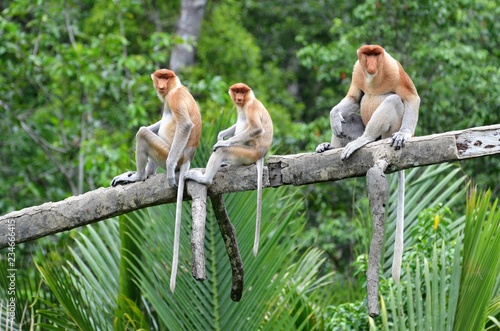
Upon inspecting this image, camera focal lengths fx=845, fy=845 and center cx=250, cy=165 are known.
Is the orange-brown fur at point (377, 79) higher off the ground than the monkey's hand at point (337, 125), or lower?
higher

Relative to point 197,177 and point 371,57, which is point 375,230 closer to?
point 197,177

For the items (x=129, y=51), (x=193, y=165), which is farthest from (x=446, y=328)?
(x=129, y=51)

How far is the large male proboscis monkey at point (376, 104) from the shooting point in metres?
3.91

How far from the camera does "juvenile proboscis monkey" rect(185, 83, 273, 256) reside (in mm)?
3827

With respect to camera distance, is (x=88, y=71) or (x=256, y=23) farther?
(x=256, y=23)

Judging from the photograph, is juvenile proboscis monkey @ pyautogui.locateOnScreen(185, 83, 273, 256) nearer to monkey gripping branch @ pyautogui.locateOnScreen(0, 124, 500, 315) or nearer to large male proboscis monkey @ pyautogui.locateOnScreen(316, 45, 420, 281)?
monkey gripping branch @ pyautogui.locateOnScreen(0, 124, 500, 315)

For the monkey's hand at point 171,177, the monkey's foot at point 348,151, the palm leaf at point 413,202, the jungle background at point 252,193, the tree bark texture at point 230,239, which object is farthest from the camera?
the palm leaf at point 413,202

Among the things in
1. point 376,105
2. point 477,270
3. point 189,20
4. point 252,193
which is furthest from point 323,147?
point 189,20

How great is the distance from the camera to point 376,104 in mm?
4082

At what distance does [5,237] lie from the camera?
369cm

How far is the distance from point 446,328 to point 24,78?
6149 mm

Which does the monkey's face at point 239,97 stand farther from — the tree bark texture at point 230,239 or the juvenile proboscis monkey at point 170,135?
the tree bark texture at point 230,239

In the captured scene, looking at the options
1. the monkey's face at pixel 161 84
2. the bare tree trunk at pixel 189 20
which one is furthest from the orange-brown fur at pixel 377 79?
the bare tree trunk at pixel 189 20

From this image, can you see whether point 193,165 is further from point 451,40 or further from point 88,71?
point 451,40
